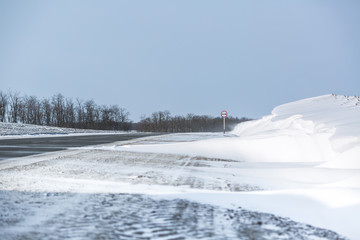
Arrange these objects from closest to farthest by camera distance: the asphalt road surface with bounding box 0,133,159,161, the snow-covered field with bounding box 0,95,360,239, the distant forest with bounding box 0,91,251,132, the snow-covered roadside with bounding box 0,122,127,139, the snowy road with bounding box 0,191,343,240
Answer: the snowy road with bounding box 0,191,343,240
the snow-covered field with bounding box 0,95,360,239
the asphalt road surface with bounding box 0,133,159,161
the snow-covered roadside with bounding box 0,122,127,139
the distant forest with bounding box 0,91,251,132

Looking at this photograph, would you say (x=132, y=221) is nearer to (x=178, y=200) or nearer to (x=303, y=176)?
(x=178, y=200)

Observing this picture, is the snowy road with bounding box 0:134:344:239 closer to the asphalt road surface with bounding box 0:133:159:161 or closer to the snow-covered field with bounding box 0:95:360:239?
the snow-covered field with bounding box 0:95:360:239

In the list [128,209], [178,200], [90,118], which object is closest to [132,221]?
[128,209]

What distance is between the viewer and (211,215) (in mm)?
3295

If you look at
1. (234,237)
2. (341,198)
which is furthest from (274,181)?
(234,237)

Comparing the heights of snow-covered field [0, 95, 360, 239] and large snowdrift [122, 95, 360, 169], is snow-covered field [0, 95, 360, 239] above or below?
below

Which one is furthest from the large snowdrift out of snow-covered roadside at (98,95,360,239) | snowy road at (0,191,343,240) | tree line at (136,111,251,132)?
tree line at (136,111,251,132)

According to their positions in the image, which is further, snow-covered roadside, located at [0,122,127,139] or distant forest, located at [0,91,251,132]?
distant forest, located at [0,91,251,132]

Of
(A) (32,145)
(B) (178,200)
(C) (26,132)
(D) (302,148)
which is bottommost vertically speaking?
(B) (178,200)

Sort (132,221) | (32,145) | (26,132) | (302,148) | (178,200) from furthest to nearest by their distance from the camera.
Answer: (26,132)
(32,145)
(302,148)
(178,200)
(132,221)

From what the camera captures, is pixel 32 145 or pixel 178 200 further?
pixel 32 145

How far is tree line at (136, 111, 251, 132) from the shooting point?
95488 millimetres

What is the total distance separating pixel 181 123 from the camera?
9625 cm

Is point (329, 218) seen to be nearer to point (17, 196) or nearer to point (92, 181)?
point (92, 181)
